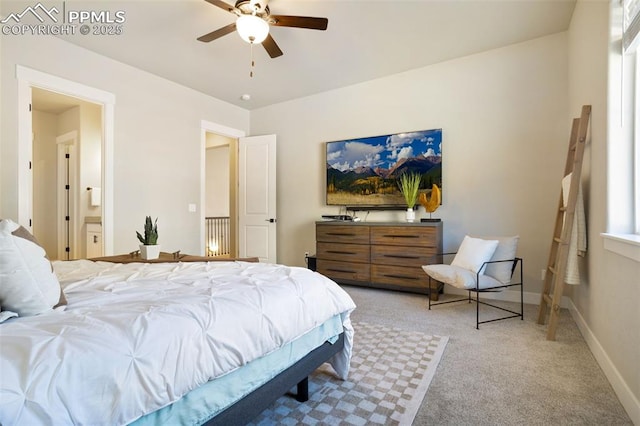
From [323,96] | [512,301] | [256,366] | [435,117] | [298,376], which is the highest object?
[323,96]

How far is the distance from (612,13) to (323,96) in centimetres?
344

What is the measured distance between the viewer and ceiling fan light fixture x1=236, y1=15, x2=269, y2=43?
8.03 ft

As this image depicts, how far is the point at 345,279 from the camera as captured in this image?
412 cm

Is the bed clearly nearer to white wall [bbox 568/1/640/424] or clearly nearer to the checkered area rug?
the checkered area rug

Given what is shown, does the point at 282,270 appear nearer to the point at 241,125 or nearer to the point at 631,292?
the point at 631,292

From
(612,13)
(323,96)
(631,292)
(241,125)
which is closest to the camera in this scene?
(631,292)

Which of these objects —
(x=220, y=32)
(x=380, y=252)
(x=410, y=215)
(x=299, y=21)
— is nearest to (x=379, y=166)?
(x=410, y=215)

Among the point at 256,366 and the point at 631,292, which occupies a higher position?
the point at 631,292

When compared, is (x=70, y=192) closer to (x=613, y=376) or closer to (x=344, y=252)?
(x=344, y=252)

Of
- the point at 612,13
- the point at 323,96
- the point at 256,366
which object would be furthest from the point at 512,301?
the point at 323,96

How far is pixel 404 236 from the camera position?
371cm

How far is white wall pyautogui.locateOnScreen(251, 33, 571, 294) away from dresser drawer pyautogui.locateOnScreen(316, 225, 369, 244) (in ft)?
1.75

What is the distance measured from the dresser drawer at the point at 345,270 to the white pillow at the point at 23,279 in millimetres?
3262

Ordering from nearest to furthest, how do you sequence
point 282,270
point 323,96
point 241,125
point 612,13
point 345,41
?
point 282,270 → point 612,13 → point 345,41 → point 323,96 → point 241,125
